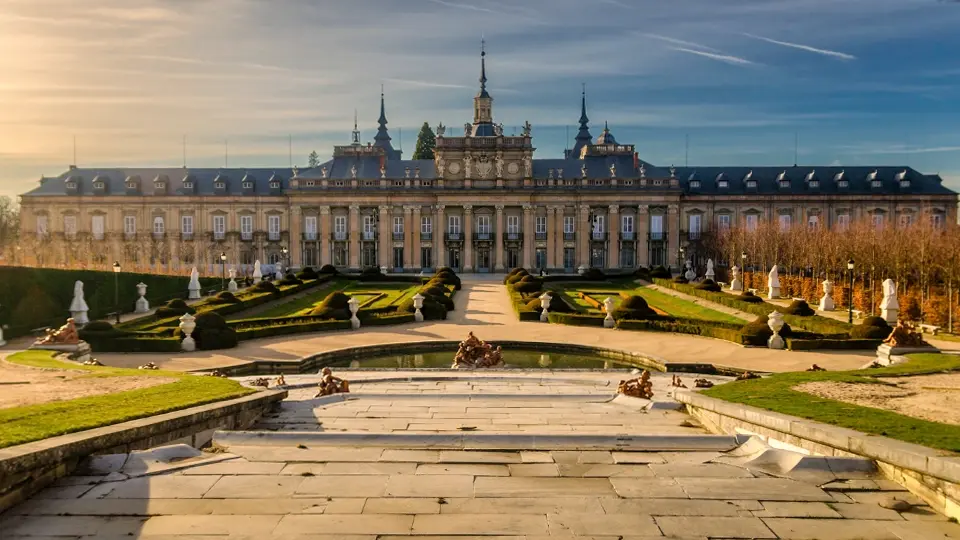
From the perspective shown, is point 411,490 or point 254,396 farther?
point 254,396

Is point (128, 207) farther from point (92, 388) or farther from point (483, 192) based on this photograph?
point (92, 388)

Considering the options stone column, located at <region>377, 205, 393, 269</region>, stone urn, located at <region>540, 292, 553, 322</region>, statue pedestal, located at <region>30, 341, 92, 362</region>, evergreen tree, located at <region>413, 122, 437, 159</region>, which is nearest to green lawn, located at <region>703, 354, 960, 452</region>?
statue pedestal, located at <region>30, 341, 92, 362</region>

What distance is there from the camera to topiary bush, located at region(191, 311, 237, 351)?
82.8ft

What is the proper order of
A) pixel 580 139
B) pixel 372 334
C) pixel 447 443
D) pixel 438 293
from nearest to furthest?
pixel 447 443
pixel 372 334
pixel 438 293
pixel 580 139

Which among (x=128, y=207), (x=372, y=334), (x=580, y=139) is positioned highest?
(x=580, y=139)

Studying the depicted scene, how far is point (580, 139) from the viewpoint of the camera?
9075 centimetres

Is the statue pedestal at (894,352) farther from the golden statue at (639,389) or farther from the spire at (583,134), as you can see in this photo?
the spire at (583,134)

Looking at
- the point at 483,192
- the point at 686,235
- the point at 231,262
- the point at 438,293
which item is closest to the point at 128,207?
the point at 231,262

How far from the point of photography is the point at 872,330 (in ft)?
82.9

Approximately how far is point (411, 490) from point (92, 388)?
834 centimetres

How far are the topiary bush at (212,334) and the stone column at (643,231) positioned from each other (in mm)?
52795

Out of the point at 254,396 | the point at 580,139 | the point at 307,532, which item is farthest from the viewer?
the point at 580,139

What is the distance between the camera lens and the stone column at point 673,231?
73125 millimetres

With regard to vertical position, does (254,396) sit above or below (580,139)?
below
